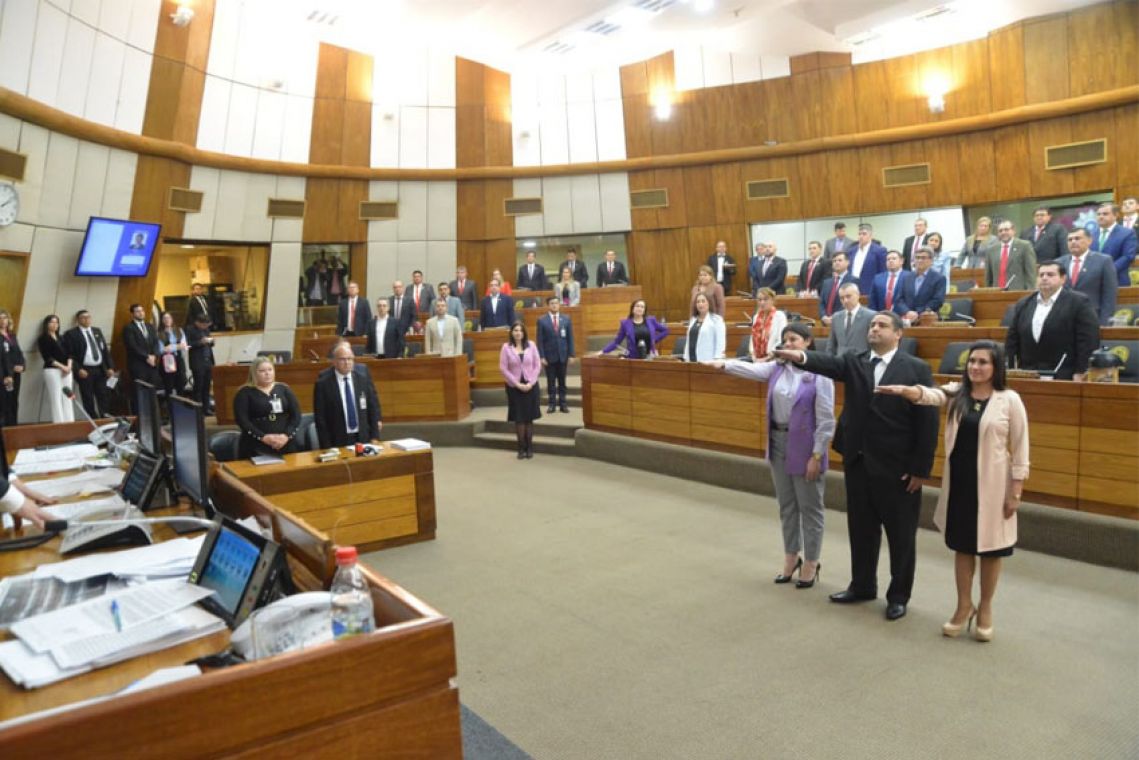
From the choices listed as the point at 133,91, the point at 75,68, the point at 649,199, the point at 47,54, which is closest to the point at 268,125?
the point at 133,91

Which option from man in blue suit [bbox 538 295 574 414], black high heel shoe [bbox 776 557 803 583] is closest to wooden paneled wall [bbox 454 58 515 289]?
man in blue suit [bbox 538 295 574 414]

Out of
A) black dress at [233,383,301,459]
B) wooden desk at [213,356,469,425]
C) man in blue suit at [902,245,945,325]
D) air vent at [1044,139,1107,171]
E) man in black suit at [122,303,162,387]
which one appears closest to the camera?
black dress at [233,383,301,459]

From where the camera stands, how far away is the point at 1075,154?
9.99 meters

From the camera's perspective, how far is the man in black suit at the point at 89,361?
8773 millimetres

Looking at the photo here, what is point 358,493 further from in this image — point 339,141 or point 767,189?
point 767,189

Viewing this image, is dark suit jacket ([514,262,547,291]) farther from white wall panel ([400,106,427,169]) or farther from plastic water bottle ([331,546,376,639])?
plastic water bottle ([331,546,376,639])

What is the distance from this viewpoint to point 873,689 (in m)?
2.94

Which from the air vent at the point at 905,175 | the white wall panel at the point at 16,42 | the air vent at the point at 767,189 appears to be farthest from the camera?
the air vent at the point at 767,189

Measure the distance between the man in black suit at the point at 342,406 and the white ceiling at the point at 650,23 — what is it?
699cm

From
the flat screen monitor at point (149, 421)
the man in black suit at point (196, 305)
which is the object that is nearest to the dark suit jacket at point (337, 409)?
the flat screen monitor at point (149, 421)

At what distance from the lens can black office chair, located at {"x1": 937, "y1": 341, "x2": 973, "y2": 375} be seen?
18.3ft

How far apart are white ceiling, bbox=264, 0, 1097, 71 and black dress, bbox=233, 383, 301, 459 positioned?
24.3 feet

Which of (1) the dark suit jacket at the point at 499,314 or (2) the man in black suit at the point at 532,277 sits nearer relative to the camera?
(1) the dark suit jacket at the point at 499,314

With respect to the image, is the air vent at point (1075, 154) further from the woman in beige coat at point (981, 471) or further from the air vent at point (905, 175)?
the woman in beige coat at point (981, 471)
